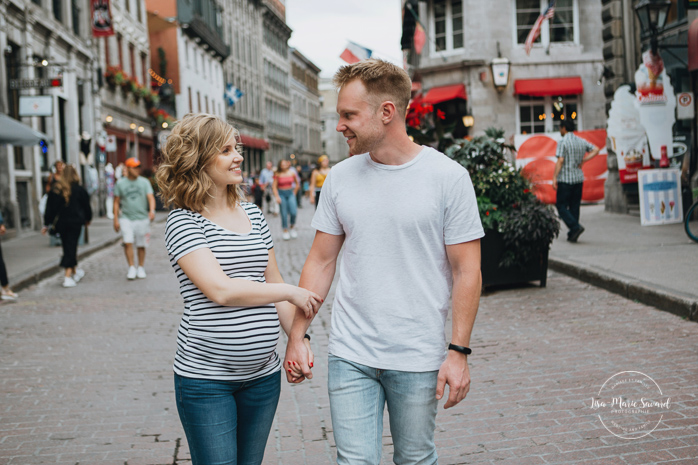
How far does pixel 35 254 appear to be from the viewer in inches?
586

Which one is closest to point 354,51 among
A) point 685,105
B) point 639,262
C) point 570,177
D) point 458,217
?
point 685,105

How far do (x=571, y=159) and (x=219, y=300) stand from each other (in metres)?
10.5

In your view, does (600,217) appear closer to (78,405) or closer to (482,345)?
(482,345)

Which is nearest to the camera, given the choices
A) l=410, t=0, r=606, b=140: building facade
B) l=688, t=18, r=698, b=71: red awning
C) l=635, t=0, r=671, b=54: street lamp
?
l=688, t=18, r=698, b=71: red awning

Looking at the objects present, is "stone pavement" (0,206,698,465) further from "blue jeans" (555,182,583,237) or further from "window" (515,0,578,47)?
"window" (515,0,578,47)

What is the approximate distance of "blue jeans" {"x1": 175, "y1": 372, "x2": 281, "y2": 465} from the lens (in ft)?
8.46

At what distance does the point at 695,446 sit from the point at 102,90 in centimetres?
2930

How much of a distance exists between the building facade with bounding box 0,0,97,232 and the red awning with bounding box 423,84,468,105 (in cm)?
1121

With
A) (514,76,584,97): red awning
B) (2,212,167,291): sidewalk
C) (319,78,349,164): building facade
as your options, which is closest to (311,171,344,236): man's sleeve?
(2,212,167,291): sidewalk

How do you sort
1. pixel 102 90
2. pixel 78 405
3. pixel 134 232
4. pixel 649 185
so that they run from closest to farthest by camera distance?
pixel 78 405 → pixel 134 232 → pixel 649 185 → pixel 102 90

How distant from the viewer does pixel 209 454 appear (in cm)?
258

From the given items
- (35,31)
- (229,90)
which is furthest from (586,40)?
(229,90)

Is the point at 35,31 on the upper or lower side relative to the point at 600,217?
upper

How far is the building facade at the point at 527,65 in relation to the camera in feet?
82.7
